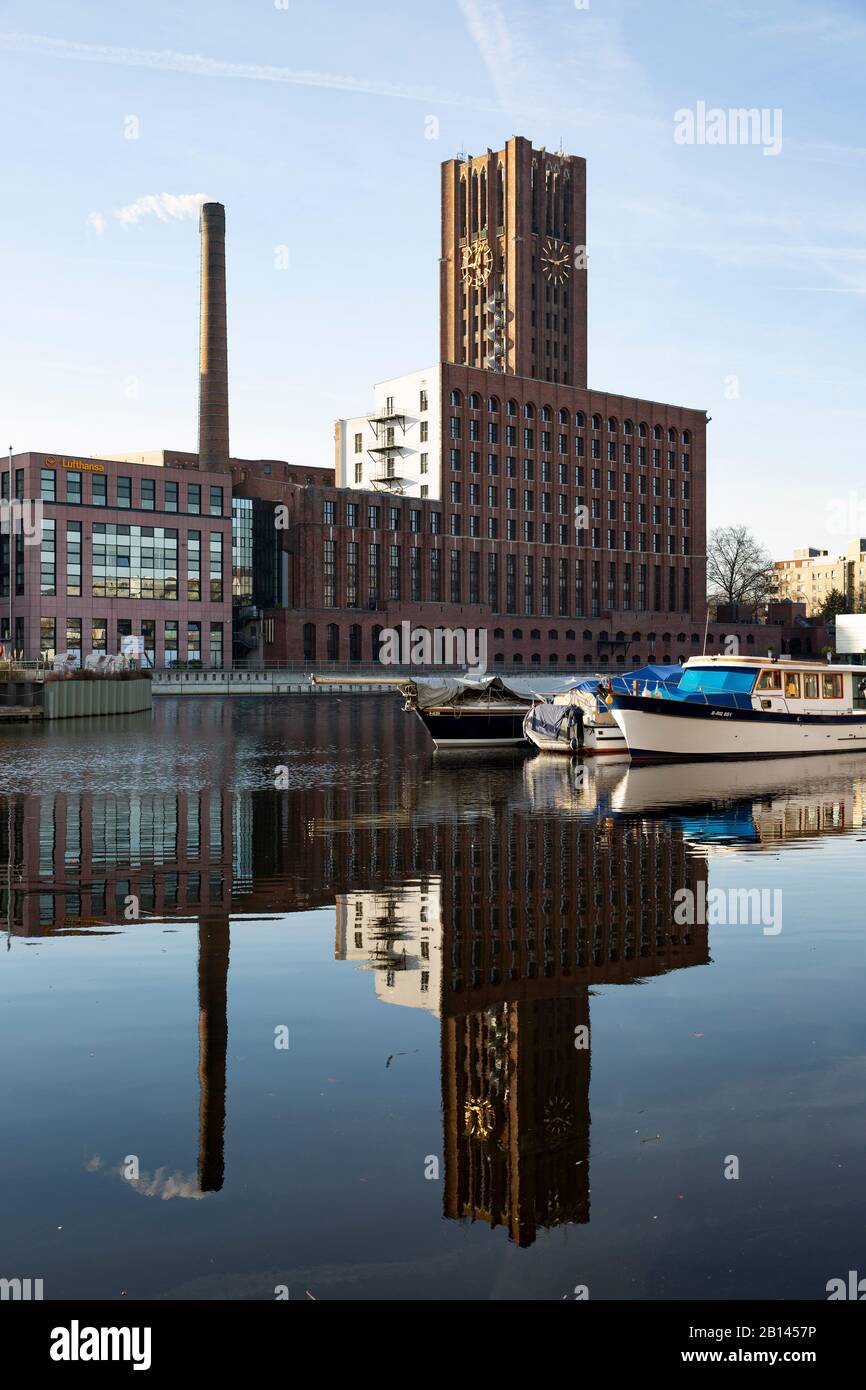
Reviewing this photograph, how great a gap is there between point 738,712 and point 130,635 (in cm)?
8619

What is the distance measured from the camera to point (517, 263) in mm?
152250

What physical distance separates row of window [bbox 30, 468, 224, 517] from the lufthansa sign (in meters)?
0.34

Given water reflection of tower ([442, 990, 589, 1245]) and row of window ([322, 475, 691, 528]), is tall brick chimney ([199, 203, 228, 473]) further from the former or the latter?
water reflection of tower ([442, 990, 589, 1245])

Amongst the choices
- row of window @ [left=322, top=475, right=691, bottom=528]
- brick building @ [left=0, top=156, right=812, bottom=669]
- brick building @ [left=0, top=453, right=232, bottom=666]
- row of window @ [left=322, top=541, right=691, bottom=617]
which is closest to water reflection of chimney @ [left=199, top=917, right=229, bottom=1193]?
brick building @ [left=0, top=156, right=812, bottom=669]

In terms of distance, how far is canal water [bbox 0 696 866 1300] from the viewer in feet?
21.6

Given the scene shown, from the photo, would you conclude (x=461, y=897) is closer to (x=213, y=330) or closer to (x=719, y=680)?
(x=719, y=680)

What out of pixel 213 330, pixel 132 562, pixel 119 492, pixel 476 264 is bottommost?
pixel 132 562

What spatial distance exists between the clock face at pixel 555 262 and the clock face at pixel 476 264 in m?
6.86

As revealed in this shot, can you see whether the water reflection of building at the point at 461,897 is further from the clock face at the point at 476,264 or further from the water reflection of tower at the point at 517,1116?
the clock face at the point at 476,264

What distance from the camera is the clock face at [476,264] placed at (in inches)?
6142

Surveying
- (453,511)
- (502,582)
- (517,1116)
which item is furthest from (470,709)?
(502,582)

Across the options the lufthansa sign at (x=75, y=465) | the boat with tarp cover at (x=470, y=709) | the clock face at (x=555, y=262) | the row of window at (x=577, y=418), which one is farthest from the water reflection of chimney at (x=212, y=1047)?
the clock face at (x=555, y=262)

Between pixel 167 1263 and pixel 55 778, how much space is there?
2980cm
